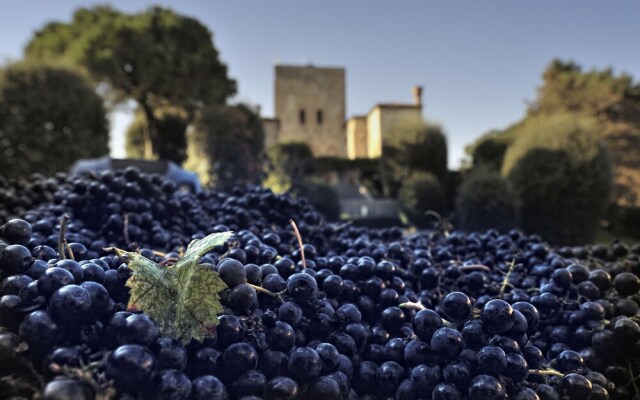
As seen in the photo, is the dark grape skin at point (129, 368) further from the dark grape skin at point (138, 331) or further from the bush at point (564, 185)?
the bush at point (564, 185)

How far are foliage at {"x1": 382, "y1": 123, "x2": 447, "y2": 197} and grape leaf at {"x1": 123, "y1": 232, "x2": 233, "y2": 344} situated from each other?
10.6 metres

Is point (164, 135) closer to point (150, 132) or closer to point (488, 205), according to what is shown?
point (150, 132)

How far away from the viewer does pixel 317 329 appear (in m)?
0.68

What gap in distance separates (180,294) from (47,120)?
8088 mm

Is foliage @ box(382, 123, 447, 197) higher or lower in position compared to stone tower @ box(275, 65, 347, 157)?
lower

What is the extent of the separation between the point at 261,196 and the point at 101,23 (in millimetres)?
16009

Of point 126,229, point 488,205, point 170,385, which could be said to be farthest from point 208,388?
point 488,205

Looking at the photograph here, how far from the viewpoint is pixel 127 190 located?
118cm

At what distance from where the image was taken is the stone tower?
25.4m

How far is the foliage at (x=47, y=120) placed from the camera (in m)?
6.96

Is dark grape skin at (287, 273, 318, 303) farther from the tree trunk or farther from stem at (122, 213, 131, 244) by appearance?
the tree trunk

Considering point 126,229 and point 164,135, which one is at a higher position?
point 164,135

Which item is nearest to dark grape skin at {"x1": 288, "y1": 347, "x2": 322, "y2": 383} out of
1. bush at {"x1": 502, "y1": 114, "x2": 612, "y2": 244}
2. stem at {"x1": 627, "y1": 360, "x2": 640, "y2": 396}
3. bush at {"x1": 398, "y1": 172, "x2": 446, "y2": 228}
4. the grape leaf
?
the grape leaf

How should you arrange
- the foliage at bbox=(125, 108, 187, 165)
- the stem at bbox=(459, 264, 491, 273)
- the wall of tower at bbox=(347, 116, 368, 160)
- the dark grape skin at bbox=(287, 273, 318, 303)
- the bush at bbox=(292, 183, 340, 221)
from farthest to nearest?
the wall of tower at bbox=(347, 116, 368, 160) < the foliage at bbox=(125, 108, 187, 165) < the bush at bbox=(292, 183, 340, 221) < the stem at bbox=(459, 264, 491, 273) < the dark grape skin at bbox=(287, 273, 318, 303)
